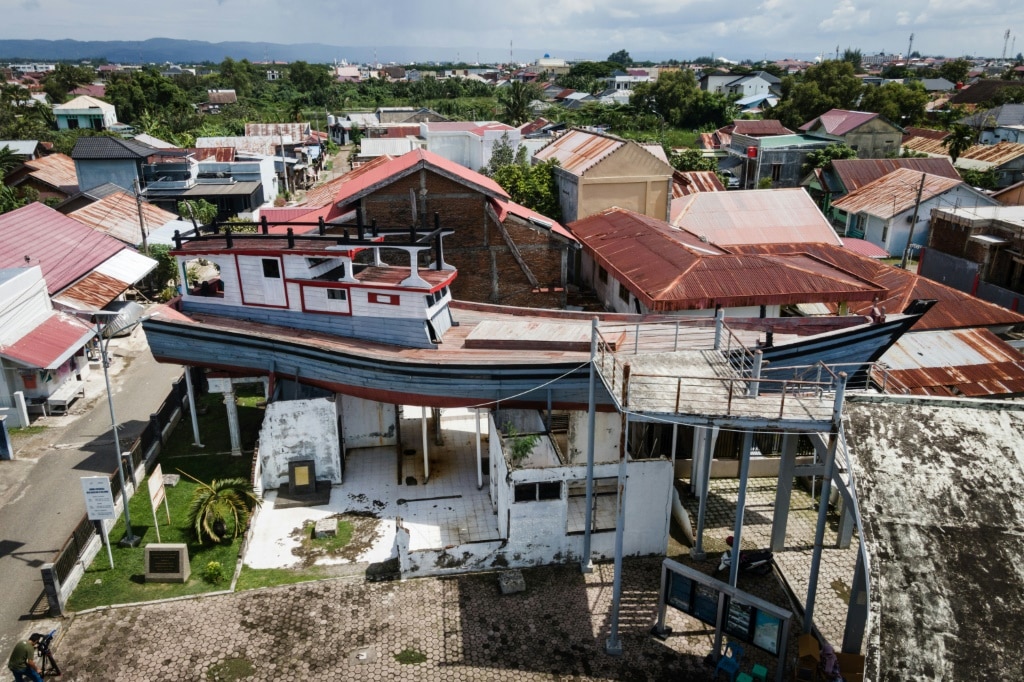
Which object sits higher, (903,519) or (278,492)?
(903,519)

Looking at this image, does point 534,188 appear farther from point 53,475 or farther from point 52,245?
point 53,475

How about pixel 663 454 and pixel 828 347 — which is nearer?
pixel 828 347

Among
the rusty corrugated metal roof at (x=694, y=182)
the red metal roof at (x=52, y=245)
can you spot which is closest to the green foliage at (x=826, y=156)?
the rusty corrugated metal roof at (x=694, y=182)

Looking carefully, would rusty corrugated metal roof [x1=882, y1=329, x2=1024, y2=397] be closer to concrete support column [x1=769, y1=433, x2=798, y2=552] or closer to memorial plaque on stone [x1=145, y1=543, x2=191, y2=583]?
concrete support column [x1=769, y1=433, x2=798, y2=552]

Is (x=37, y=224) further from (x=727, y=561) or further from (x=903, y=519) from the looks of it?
(x=903, y=519)

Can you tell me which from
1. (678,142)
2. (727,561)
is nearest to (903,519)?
(727,561)

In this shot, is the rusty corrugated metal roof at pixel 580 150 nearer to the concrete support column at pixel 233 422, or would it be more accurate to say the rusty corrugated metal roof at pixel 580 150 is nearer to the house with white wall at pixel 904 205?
the house with white wall at pixel 904 205
